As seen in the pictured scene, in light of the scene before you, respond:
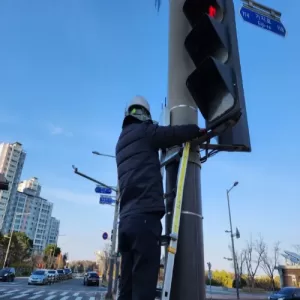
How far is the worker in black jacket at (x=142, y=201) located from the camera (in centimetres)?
190

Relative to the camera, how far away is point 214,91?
215 centimetres

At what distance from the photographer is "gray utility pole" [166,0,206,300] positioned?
1.93 m

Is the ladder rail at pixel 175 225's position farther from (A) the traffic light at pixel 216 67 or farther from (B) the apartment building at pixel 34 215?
(B) the apartment building at pixel 34 215

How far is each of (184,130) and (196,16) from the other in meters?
1.02

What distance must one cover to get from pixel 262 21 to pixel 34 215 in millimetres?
143431

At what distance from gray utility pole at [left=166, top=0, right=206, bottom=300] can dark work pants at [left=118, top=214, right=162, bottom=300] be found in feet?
0.53

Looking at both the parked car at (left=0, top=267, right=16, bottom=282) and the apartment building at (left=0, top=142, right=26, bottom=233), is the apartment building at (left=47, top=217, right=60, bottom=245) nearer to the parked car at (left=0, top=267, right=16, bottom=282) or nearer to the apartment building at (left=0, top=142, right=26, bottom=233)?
the apartment building at (left=0, top=142, right=26, bottom=233)

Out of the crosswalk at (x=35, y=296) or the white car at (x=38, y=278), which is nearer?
the crosswalk at (x=35, y=296)

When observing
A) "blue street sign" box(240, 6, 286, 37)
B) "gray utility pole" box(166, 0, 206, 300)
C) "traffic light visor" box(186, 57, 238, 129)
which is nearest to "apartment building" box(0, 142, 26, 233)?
"blue street sign" box(240, 6, 286, 37)

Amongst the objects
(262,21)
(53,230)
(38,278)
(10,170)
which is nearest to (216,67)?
(262,21)

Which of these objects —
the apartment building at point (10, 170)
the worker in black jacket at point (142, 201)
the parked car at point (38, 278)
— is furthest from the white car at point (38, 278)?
the apartment building at point (10, 170)

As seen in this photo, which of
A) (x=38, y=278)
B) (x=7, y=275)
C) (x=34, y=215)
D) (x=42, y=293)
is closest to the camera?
(x=42, y=293)

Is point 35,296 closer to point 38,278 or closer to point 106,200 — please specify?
point 106,200

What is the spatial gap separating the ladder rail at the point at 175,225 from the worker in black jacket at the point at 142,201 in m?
0.07
